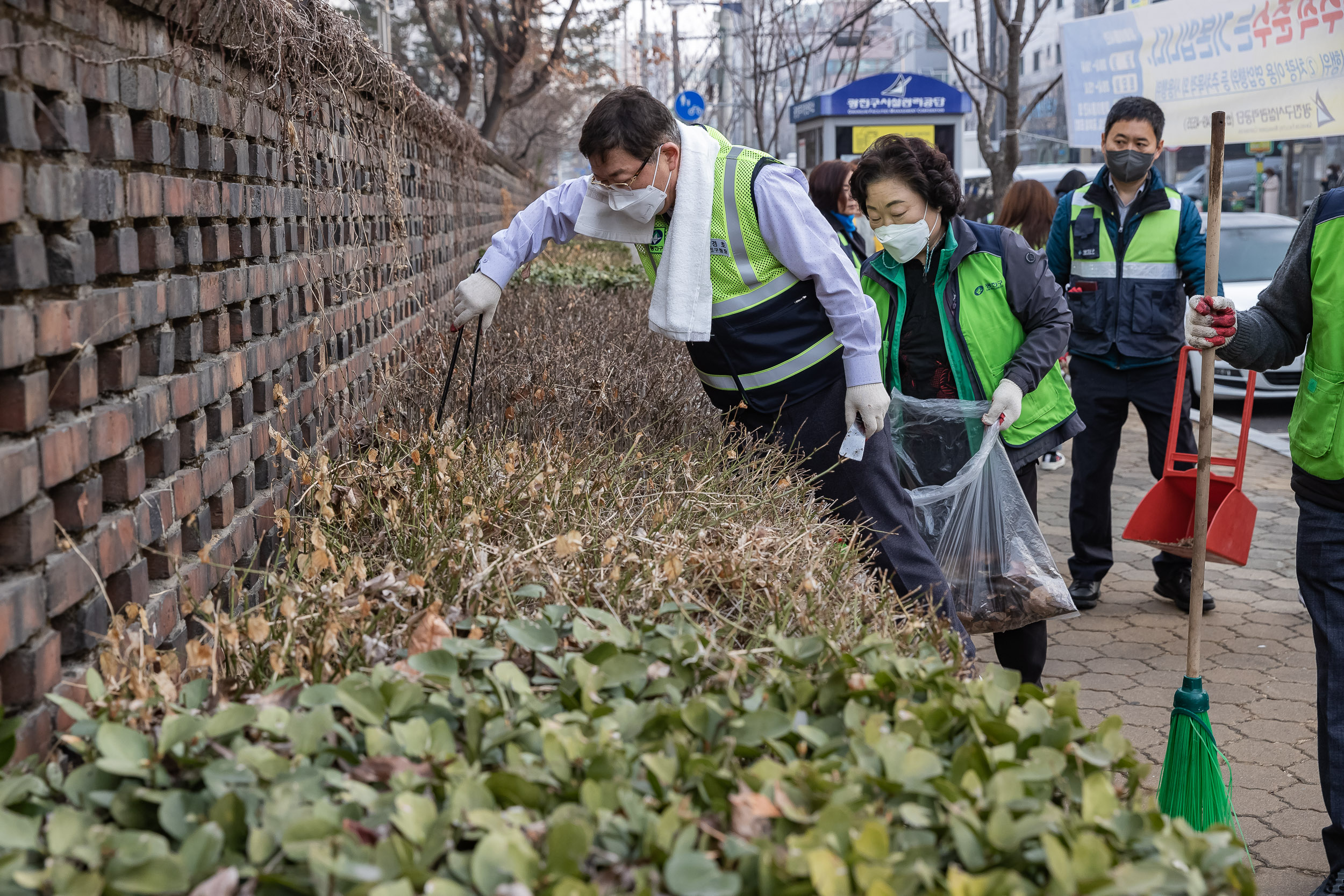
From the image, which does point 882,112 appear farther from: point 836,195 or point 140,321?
point 140,321

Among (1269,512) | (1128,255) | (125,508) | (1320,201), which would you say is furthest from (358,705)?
(1269,512)

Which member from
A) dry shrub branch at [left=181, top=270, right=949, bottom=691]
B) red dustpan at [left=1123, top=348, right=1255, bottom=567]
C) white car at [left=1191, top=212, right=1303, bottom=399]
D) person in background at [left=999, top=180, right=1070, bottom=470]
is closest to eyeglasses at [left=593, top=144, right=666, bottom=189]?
dry shrub branch at [left=181, top=270, right=949, bottom=691]

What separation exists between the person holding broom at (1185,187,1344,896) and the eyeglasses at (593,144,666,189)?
4.95 ft

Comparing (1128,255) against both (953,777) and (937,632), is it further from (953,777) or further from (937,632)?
(953,777)

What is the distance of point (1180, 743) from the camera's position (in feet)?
10.6

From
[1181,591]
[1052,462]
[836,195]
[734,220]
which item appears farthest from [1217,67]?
[734,220]

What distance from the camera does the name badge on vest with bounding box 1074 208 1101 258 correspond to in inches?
222

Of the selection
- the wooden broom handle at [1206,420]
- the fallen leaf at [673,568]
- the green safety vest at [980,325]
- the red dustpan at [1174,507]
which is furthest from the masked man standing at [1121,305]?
the fallen leaf at [673,568]

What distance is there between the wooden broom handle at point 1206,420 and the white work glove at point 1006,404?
60cm

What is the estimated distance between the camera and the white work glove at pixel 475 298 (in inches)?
143

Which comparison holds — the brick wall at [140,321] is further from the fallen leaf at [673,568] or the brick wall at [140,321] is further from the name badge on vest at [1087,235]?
the name badge on vest at [1087,235]

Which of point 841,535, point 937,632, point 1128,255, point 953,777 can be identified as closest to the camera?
point 953,777

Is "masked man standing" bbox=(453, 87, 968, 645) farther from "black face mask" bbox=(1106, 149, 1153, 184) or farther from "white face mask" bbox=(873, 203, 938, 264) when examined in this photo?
"black face mask" bbox=(1106, 149, 1153, 184)

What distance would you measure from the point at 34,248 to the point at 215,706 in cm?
67
